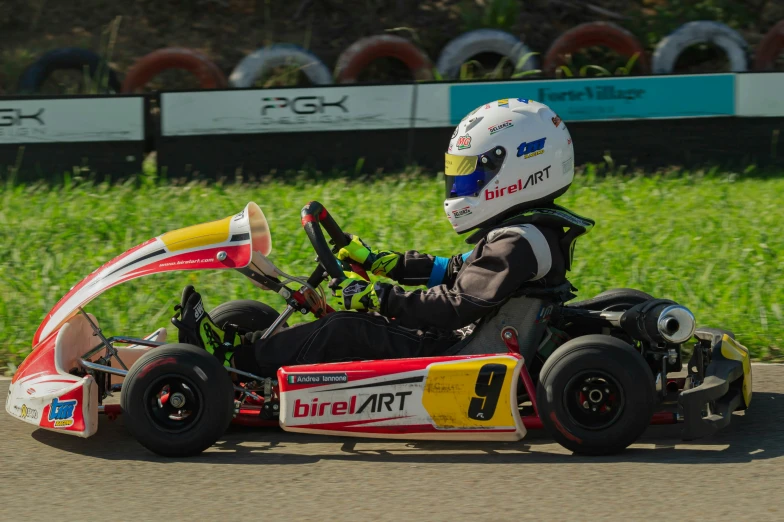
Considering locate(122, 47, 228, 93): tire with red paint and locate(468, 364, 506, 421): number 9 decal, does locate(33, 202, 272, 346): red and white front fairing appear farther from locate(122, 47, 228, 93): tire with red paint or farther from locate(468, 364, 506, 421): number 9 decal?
locate(122, 47, 228, 93): tire with red paint

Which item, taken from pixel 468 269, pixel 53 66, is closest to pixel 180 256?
pixel 468 269

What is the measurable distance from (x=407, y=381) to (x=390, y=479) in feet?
1.14

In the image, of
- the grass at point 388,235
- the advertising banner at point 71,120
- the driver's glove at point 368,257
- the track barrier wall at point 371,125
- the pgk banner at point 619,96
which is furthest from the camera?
the pgk banner at point 619,96

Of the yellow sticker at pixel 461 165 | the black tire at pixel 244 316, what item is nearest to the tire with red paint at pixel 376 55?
the black tire at pixel 244 316

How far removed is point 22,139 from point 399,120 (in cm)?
302

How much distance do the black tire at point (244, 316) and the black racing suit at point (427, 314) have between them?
399 mm

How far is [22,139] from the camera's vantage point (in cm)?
832

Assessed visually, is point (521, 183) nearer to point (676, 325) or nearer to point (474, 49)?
point (676, 325)

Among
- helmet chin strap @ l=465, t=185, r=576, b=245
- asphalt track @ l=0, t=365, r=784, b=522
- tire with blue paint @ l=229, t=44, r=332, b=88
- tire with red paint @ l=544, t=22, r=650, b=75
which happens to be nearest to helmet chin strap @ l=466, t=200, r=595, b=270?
helmet chin strap @ l=465, t=185, r=576, b=245

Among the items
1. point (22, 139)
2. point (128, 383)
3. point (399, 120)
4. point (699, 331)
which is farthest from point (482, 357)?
point (22, 139)

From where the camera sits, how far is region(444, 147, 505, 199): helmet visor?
152 inches

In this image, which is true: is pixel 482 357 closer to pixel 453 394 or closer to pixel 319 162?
pixel 453 394

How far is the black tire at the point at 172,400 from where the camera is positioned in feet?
11.7

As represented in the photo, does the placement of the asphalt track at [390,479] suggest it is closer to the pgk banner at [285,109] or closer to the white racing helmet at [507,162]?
the white racing helmet at [507,162]
